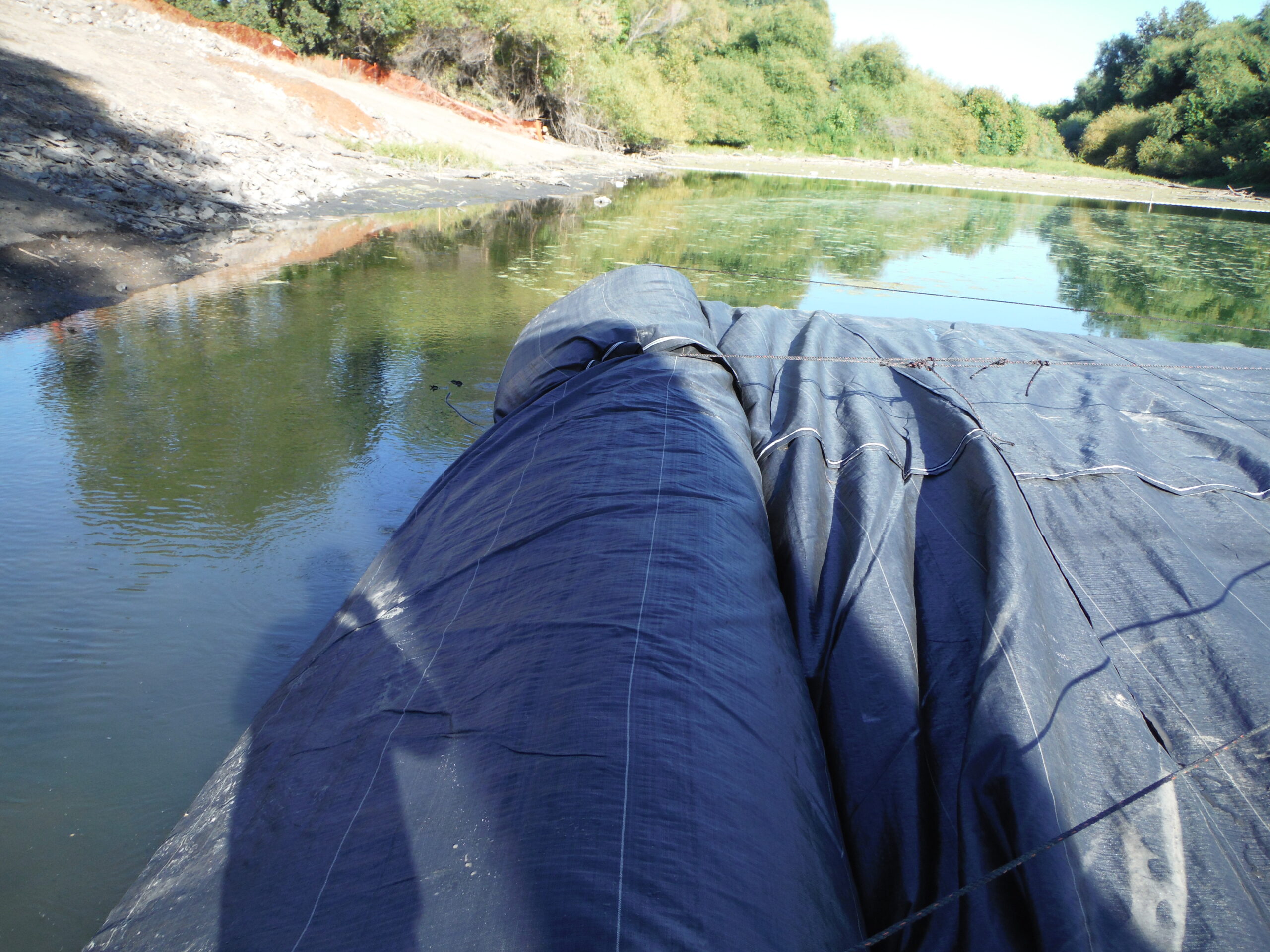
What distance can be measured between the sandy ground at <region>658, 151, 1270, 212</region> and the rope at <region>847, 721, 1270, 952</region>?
25510mm

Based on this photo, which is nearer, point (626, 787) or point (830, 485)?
point (626, 787)

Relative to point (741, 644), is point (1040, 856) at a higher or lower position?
lower

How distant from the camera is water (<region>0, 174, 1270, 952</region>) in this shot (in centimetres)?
205

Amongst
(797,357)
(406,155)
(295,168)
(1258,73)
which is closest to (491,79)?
(406,155)

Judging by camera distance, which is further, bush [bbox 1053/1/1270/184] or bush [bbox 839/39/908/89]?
bush [bbox 839/39/908/89]

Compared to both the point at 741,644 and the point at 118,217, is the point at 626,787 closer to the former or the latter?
the point at 741,644

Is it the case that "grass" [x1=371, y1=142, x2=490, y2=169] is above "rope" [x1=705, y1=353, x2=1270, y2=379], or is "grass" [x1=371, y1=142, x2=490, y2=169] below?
above

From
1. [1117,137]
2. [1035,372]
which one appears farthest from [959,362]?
[1117,137]

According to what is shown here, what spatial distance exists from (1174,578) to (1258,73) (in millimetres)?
42038

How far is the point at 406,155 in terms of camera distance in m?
13.9

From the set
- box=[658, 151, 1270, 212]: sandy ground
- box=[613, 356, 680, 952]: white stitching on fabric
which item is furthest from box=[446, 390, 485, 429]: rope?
box=[658, 151, 1270, 212]: sandy ground

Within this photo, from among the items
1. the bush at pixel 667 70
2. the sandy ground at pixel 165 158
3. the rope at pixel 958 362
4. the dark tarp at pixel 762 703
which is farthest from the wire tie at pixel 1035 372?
the bush at pixel 667 70

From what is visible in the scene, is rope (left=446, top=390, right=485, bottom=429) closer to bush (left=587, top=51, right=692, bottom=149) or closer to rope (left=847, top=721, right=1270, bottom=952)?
rope (left=847, top=721, right=1270, bottom=952)

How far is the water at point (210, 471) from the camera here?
2.05 m
